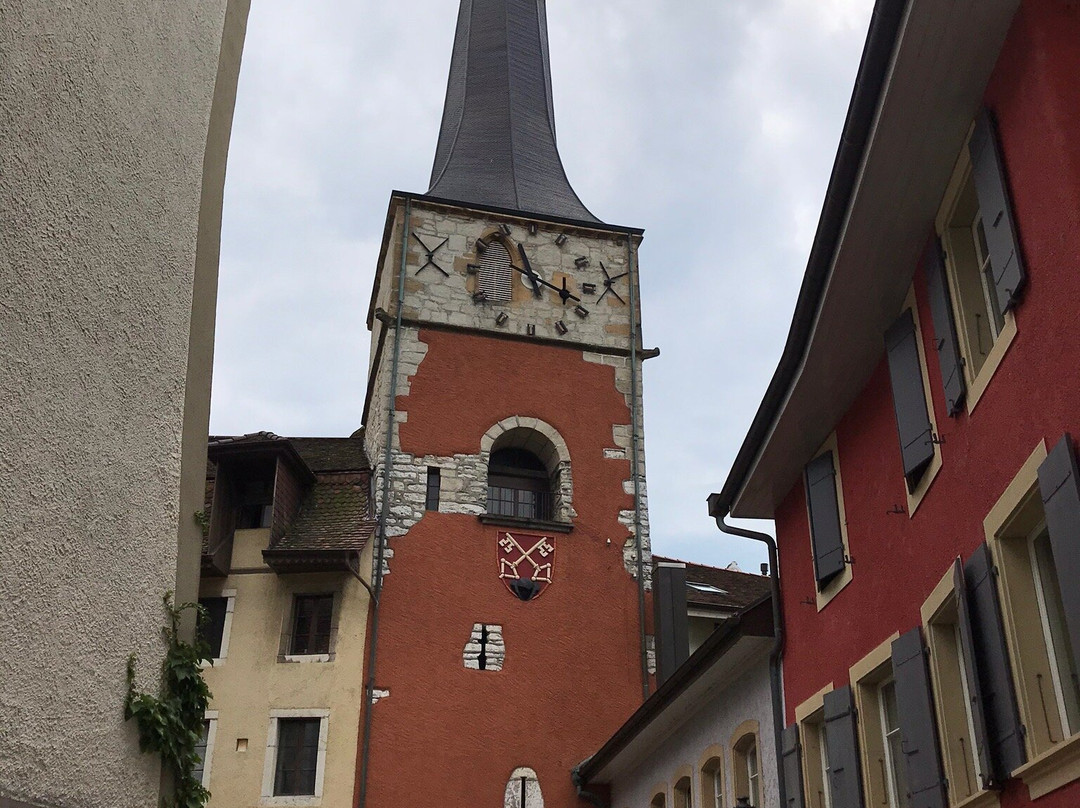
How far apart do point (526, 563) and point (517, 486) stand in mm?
1751

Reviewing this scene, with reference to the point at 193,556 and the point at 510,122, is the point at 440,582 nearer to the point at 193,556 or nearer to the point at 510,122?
the point at 193,556

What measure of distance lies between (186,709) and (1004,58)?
553cm

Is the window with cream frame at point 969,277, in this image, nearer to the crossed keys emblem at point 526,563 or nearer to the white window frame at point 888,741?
the white window frame at point 888,741

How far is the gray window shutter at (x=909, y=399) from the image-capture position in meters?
6.94

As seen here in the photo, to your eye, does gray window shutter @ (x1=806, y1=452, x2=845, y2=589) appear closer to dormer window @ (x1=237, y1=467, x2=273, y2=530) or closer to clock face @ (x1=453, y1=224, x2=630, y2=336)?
dormer window @ (x1=237, y1=467, x2=273, y2=530)

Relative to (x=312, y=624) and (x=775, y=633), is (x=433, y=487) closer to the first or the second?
(x=312, y=624)

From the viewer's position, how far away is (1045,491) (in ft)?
16.4

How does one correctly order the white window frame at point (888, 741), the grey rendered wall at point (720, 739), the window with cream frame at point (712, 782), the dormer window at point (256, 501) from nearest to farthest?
1. the white window frame at point (888, 741)
2. the grey rendered wall at point (720, 739)
3. the window with cream frame at point (712, 782)
4. the dormer window at point (256, 501)

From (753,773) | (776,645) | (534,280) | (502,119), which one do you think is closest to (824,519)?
(776,645)

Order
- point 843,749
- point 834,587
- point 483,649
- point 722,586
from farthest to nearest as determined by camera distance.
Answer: point 722,586 < point 483,649 < point 834,587 < point 843,749

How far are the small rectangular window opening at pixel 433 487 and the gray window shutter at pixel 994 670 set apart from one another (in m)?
11.7

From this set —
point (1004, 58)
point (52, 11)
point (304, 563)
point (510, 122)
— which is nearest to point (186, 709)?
point (52, 11)

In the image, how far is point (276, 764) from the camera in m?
14.9

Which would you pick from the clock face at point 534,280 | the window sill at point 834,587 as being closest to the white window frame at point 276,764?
the clock face at point 534,280
